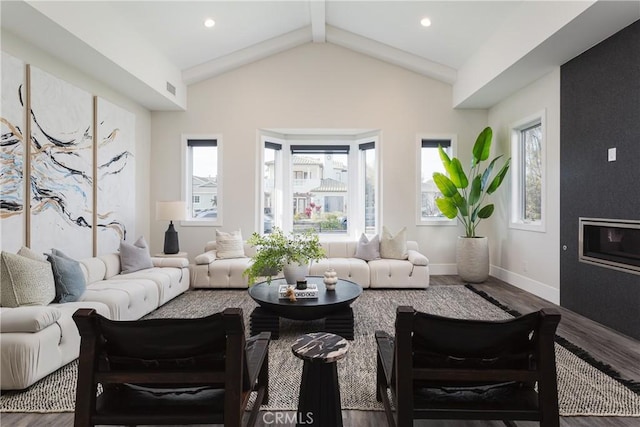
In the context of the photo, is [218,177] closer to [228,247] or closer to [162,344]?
[228,247]

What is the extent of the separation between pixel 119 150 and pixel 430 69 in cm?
482

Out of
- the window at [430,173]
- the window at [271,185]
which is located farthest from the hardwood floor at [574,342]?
the window at [271,185]

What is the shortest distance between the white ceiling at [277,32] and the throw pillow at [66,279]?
2075 mm

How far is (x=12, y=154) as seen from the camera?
3338mm

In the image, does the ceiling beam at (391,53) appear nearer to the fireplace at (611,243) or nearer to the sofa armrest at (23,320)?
the fireplace at (611,243)

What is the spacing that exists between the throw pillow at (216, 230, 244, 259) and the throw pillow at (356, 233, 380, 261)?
1763 millimetres

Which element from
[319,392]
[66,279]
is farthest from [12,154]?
[319,392]

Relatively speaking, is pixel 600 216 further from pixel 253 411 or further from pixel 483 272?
pixel 253 411

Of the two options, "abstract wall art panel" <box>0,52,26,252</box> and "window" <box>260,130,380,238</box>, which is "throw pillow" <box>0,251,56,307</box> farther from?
"window" <box>260,130,380,238</box>

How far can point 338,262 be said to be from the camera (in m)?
5.23

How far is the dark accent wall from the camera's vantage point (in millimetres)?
3291

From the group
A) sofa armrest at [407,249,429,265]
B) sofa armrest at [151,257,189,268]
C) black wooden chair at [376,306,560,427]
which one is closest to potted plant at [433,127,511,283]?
sofa armrest at [407,249,429,265]

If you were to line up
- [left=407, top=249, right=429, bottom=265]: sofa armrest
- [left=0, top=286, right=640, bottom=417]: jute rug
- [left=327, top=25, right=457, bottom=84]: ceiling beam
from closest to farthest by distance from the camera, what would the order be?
[left=0, top=286, right=640, bottom=417]: jute rug → [left=407, top=249, right=429, bottom=265]: sofa armrest → [left=327, top=25, right=457, bottom=84]: ceiling beam

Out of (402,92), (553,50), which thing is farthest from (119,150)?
(553,50)
